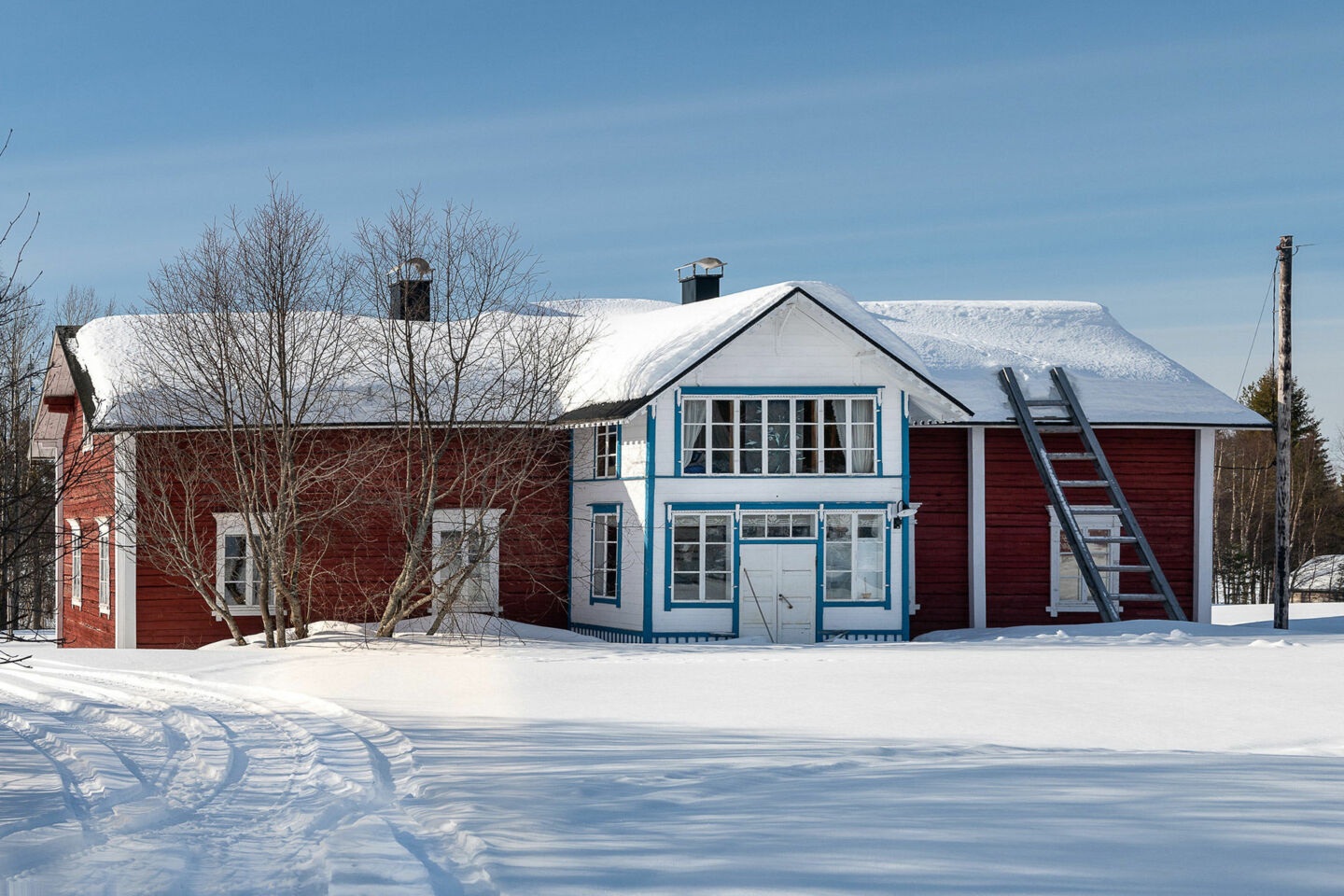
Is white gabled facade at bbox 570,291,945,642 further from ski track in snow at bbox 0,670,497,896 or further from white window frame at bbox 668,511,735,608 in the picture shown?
ski track in snow at bbox 0,670,497,896

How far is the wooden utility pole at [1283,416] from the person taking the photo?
22.4m

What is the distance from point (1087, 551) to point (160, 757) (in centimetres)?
1626

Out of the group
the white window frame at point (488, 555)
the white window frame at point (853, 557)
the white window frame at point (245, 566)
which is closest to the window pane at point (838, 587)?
the white window frame at point (853, 557)

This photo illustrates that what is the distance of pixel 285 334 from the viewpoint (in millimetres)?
20422

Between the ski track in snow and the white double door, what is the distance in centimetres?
923

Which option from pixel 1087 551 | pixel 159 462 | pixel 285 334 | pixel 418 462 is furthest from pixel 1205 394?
pixel 159 462

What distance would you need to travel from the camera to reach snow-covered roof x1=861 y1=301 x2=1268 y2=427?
23984 mm

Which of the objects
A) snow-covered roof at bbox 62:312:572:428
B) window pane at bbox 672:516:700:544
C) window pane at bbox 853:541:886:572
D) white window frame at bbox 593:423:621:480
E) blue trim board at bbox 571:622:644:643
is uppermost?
snow-covered roof at bbox 62:312:572:428

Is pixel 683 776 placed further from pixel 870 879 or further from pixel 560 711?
pixel 560 711

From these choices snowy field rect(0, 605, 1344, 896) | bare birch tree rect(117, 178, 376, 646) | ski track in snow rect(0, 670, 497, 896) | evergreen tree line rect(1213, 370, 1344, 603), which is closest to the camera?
snowy field rect(0, 605, 1344, 896)

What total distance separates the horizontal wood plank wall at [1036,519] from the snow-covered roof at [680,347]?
2642mm

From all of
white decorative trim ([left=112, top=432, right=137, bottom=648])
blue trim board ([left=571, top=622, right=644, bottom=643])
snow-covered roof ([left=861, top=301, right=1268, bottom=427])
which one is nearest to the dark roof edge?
white decorative trim ([left=112, top=432, right=137, bottom=648])

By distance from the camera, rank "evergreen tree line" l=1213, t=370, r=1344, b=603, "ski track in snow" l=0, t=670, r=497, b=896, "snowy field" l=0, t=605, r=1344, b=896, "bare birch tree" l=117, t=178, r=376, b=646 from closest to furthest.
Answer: "snowy field" l=0, t=605, r=1344, b=896, "ski track in snow" l=0, t=670, r=497, b=896, "bare birch tree" l=117, t=178, r=376, b=646, "evergreen tree line" l=1213, t=370, r=1344, b=603

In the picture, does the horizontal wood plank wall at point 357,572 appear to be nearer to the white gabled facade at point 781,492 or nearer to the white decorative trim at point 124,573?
the white decorative trim at point 124,573
